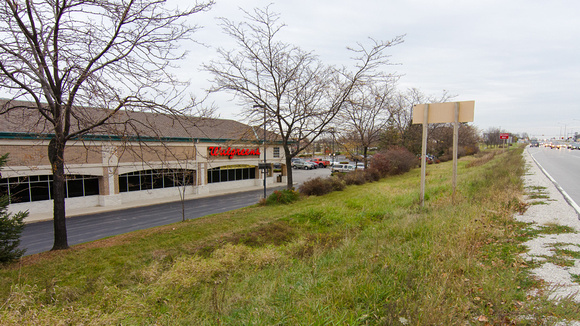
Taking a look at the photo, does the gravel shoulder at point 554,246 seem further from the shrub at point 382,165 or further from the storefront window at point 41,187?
the storefront window at point 41,187

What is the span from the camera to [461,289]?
116 inches

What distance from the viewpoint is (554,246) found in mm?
4219

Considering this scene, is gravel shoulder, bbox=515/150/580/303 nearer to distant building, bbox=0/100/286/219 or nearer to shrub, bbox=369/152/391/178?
distant building, bbox=0/100/286/219

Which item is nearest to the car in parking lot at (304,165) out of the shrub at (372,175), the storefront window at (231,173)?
the storefront window at (231,173)

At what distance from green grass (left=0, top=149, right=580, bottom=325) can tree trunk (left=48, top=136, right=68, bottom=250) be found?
585 millimetres

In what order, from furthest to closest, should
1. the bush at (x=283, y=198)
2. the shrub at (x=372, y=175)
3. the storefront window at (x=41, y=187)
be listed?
the shrub at (x=372, y=175) < the storefront window at (x=41, y=187) < the bush at (x=283, y=198)

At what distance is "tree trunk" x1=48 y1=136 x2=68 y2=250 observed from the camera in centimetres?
858

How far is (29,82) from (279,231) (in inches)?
330

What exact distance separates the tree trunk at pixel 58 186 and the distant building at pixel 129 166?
135cm

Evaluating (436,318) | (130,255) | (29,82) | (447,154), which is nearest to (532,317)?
(436,318)

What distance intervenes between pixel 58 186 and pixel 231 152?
22.0 m

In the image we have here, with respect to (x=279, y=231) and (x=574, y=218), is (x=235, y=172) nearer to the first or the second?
(x=279, y=231)

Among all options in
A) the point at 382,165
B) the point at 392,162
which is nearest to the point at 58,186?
the point at 382,165

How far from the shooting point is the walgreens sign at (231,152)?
29.4m
